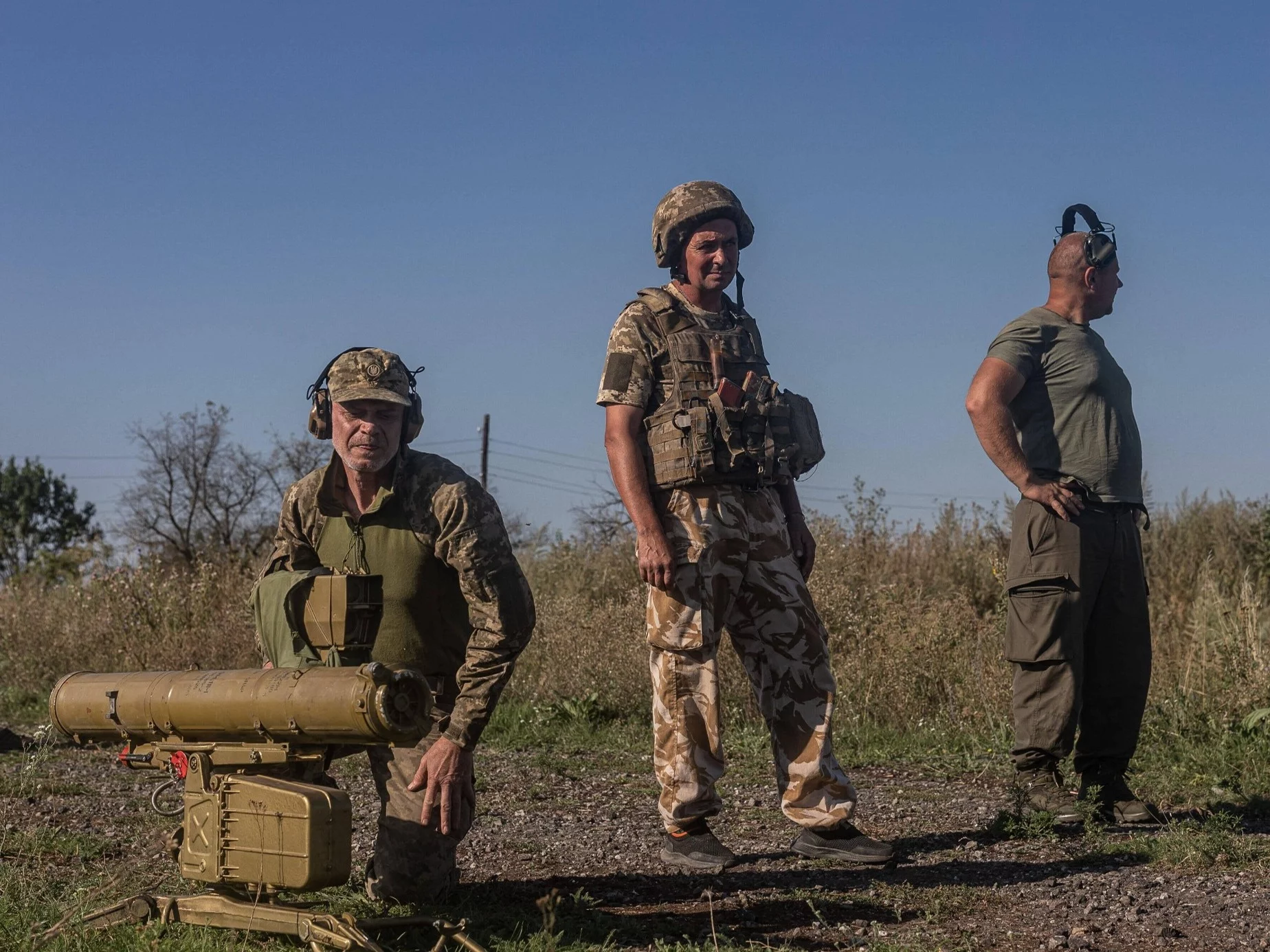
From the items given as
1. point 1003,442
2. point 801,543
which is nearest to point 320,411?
point 801,543

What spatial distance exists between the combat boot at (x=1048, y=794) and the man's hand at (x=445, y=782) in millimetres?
2538

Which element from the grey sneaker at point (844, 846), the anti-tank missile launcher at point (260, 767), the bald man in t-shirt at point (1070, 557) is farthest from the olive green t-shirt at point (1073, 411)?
the anti-tank missile launcher at point (260, 767)

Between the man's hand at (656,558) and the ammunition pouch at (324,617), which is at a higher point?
the man's hand at (656,558)

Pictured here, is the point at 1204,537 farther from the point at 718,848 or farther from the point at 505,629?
the point at 505,629

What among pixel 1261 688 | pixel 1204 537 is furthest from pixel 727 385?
pixel 1204 537

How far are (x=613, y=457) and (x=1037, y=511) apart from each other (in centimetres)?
187

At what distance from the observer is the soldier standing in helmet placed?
478 centimetres

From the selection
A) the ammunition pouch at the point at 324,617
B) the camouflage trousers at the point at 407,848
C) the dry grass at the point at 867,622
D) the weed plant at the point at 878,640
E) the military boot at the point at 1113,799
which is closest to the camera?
the ammunition pouch at the point at 324,617

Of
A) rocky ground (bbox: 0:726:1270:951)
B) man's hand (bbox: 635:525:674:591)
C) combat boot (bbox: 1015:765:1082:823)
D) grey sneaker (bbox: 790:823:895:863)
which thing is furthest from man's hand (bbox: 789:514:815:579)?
combat boot (bbox: 1015:765:1082:823)

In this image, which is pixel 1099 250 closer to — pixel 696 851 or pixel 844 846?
pixel 844 846

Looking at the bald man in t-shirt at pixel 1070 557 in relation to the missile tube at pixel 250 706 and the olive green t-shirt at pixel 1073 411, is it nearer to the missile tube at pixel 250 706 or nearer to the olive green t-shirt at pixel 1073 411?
the olive green t-shirt at pixel 1073 411

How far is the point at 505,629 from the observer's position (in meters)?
4.11

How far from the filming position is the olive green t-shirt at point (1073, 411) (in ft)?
18.2

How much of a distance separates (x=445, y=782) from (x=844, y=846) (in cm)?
165
